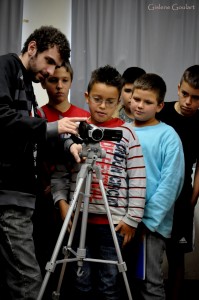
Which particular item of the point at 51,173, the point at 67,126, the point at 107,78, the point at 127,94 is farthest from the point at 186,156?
the point at 67,126

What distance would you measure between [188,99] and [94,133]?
84cm

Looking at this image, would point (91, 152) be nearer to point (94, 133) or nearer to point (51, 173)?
point (94, 133)

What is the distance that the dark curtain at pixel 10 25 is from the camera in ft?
10.6

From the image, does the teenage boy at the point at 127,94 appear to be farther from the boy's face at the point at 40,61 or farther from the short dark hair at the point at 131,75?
the boy's face at the point at 40,61

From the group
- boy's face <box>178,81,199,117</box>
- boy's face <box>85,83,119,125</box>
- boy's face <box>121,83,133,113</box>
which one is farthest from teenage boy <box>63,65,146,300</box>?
boy's face <box>121,83,133,113</box>

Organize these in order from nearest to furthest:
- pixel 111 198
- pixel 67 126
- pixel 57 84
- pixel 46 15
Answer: pixel 67 126 < pixel 111 198 < pixel 57 84 < pixel 46 15

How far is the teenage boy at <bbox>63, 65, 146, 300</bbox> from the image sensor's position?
69.9 inches

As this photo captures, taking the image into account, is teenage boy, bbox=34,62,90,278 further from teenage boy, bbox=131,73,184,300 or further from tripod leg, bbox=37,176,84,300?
teenage boy, bbox=131,73,184,300

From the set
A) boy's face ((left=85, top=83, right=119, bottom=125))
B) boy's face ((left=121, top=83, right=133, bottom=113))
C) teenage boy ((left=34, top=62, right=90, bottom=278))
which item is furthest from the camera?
boy's face ((left=121, top=83, right=133, bottom=113))

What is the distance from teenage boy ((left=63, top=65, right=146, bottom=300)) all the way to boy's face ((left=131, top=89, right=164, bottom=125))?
16 centimetres


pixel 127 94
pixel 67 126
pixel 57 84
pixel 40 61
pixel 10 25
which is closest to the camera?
pixel 67 126

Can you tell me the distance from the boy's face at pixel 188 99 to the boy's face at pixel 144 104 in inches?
9.4

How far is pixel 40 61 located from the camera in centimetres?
169

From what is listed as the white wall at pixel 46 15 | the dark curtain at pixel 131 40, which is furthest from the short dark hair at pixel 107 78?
the white wall at pixel 46 15
